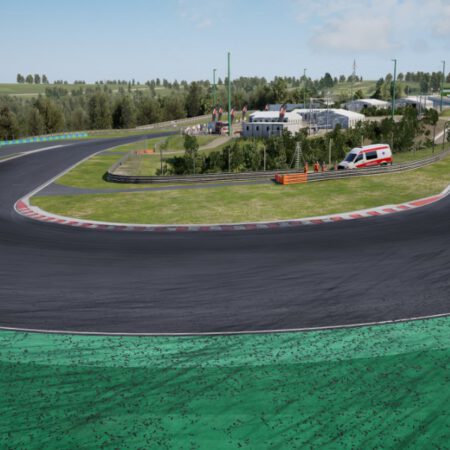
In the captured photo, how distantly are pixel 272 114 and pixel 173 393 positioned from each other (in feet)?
235

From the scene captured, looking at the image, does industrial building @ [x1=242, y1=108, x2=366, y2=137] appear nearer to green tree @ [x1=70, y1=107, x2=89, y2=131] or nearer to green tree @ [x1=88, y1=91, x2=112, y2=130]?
green tree @ [x1=88, y1=91, x2=112, y2=130]

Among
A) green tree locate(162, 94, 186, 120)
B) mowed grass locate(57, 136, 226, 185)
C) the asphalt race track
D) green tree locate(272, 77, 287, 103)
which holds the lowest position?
the asphalt race track

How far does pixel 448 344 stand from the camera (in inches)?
436

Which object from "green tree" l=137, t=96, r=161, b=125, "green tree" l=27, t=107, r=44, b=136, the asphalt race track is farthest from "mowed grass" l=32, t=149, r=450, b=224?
"green tree" l=137, t=96, r=161, b=125

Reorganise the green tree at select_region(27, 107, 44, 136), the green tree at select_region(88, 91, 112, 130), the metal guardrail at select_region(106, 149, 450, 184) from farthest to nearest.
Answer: the green tree at select_region(88, 91, 112, 130) → the green tree at select_region(27, 107, 44, 136) → the metal guardrail at select_region(106, 149, 450, 184)

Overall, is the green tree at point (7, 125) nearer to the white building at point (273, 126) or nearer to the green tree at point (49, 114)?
the green tree at point (49, 114)

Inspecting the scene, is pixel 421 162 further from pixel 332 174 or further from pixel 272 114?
pixel 272 114

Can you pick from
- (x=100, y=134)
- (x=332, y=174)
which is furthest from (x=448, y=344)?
(x=100, y=134)

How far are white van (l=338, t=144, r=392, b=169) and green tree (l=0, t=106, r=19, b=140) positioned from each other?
77724 mm

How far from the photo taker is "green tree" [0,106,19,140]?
311ft

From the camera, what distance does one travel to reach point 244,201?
28.1 meters

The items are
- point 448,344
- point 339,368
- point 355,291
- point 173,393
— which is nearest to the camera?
point 173,393

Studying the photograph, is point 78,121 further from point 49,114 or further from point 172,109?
point 172,109

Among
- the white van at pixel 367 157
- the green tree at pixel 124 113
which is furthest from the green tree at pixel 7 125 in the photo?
the white van at pixel 367 157
